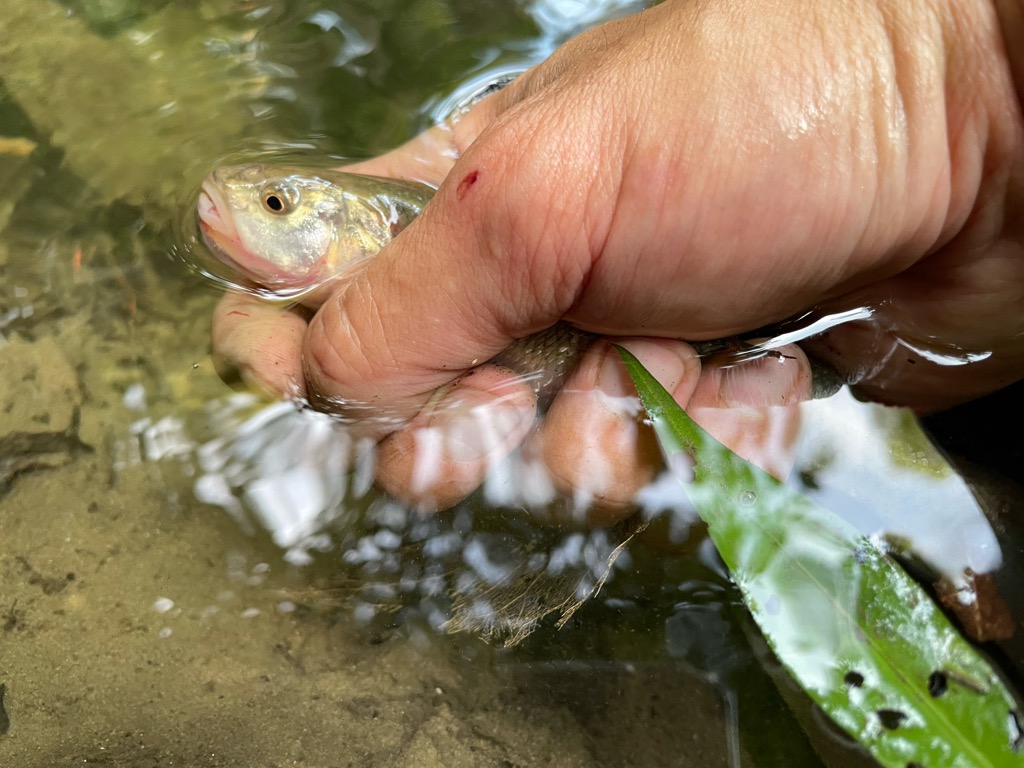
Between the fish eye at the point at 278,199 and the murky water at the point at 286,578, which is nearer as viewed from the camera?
the murky water at the point at 286,578

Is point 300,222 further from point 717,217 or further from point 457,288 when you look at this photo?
point 717,217

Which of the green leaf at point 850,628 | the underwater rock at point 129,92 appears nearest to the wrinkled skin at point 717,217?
the green leaf at point 850,628

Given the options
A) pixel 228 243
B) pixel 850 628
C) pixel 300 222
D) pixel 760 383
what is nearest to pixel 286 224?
pixel 300 222

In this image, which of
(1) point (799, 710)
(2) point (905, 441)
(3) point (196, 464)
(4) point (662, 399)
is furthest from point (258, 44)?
(1) point (799, 710)

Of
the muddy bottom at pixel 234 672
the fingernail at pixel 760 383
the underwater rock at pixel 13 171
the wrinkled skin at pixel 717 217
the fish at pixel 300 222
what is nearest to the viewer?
the wrinkled skin at pixel 717 217

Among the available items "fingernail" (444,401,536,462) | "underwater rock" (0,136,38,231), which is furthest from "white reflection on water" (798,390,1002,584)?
"underwater rock" (0,136,38,231)

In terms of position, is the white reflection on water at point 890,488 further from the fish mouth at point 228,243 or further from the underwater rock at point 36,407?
the underwater rock at point 36,407
